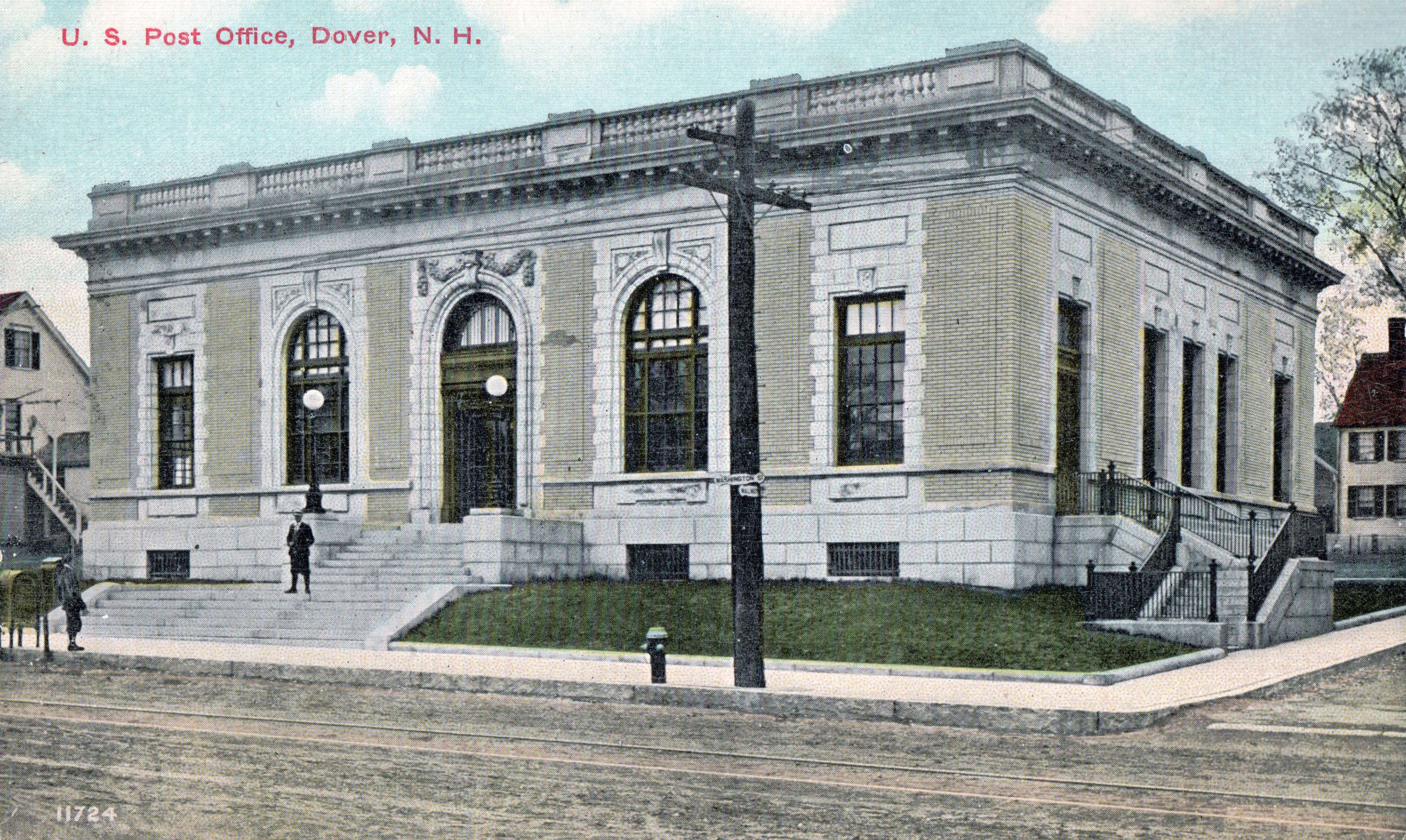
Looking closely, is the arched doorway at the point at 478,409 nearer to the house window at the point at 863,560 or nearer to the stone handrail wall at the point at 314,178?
the stone handrail wall at the point at 314,178

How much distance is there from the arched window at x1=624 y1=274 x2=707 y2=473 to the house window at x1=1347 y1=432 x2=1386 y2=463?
34906mm

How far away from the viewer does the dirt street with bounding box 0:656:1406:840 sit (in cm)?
1029

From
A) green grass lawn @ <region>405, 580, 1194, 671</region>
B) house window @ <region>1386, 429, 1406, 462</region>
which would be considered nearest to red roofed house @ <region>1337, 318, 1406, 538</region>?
house window @ <region>1386, 429, 1406, 462</region>

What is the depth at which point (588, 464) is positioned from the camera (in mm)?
32125

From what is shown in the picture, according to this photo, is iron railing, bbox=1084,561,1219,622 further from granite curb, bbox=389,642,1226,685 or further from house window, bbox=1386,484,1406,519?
house window, bbox=1386,484,1406,519

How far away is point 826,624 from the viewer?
2438 centimetres

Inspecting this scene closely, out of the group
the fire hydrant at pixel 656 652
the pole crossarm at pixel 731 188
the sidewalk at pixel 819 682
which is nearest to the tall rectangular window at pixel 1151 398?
the sidewalk at pixel 819 682

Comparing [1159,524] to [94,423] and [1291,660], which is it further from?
[94,423]

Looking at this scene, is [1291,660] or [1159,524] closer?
[1291,660]

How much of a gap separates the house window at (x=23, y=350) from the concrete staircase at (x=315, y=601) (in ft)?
15.5

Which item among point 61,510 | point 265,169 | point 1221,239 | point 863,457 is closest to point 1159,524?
point 863,457

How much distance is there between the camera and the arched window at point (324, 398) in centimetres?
3556

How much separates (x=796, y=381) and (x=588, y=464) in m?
4.65

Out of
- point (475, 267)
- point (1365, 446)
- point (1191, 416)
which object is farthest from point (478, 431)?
point (1365, 446)
